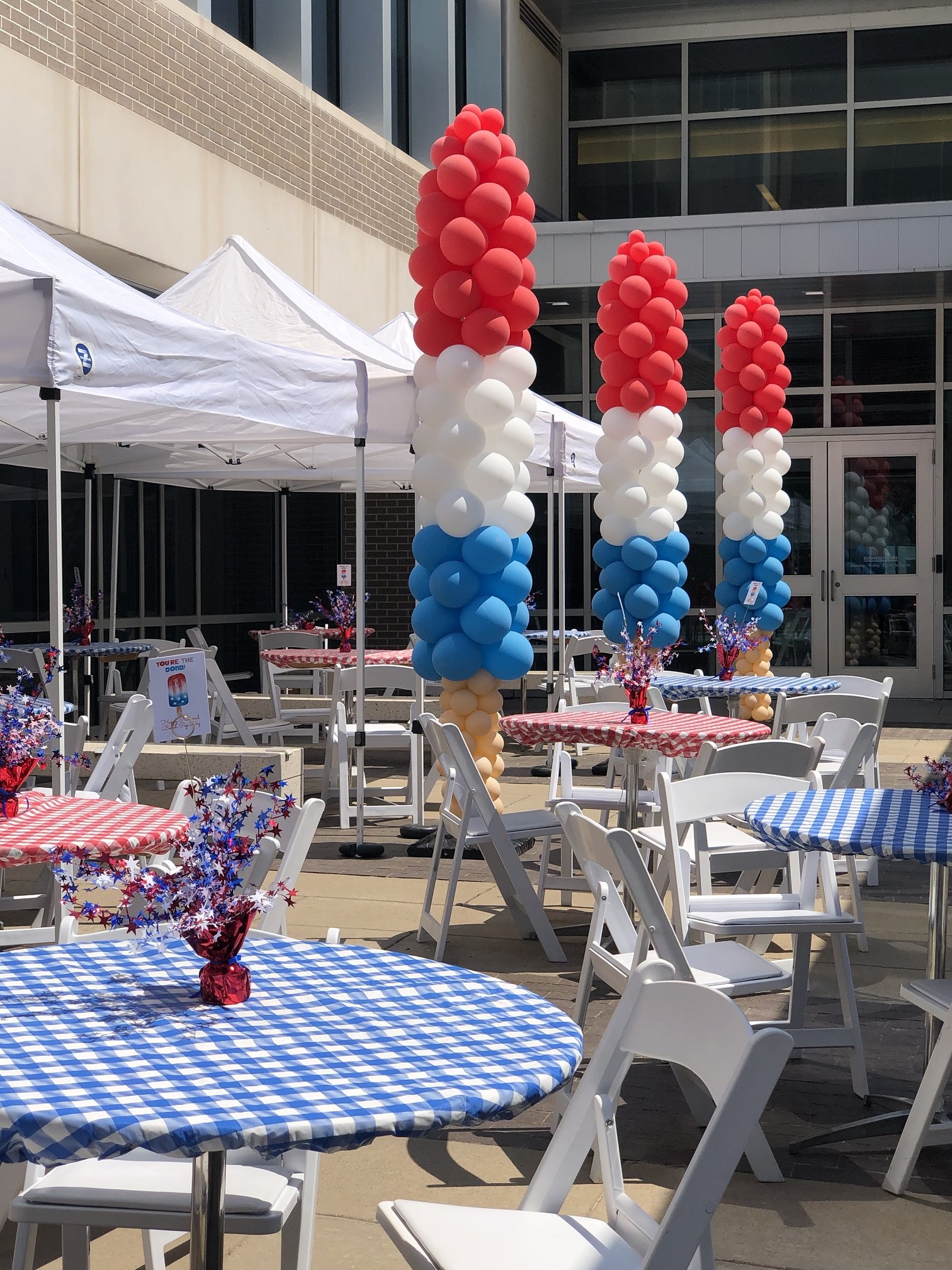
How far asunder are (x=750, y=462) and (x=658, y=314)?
7.74ft

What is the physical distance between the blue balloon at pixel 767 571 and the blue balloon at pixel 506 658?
551 centimetres

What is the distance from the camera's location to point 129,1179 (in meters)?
2.66

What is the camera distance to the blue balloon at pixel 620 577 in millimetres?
11141

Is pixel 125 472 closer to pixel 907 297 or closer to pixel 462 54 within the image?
pixel 462 54

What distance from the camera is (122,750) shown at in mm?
6051

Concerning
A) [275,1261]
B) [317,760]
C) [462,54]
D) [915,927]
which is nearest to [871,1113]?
[275,1261]

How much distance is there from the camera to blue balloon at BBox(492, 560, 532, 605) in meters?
7.98

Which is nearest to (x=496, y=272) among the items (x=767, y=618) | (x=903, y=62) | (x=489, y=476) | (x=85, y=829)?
(x=489, y=476)

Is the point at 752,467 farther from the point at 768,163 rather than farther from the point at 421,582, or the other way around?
the point at 768,163

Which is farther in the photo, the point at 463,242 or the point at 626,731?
the point at 463,242

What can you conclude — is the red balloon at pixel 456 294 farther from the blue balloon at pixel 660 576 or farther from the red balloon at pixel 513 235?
the blue balloon at pixel 660 576

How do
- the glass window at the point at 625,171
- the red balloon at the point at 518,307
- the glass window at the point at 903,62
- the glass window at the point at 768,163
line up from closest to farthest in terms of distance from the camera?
the red balloon at the point at 518,307 < the glass window at the point at 903,62 < the glass window at the point at 768,163 < the glass window at the point at 625,171

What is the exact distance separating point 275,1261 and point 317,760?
28.6 ft

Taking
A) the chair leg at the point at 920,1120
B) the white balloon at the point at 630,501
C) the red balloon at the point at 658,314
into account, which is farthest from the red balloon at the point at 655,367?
the chair leg at the point at 920,1120
